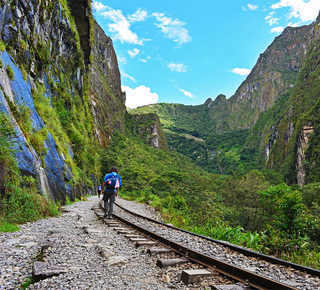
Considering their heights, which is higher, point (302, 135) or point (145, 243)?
point (302, 135)

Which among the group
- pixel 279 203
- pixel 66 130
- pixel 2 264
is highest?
pixel 66 130

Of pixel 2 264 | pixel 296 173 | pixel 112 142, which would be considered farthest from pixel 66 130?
pixel 296 173

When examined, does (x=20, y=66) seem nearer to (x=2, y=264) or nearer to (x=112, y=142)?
(x=2, y=264)

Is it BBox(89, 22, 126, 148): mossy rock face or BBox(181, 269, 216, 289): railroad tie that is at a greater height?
BBox(89, 22, 126, 148): mossy rock face

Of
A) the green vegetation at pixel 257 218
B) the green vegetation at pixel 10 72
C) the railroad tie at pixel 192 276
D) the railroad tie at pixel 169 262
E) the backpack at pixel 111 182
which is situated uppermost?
the green vegetation at pixel 10 72

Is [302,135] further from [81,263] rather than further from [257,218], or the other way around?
[81,263]

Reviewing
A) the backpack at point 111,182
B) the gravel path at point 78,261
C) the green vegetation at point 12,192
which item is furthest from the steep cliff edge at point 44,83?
the gravel path at point 78,261

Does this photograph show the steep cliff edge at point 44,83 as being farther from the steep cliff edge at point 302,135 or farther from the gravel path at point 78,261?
the steep cliff edge at point 302,135

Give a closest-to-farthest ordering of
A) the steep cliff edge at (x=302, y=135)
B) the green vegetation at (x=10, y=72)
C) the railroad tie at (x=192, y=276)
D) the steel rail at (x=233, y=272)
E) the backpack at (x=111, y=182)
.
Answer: the steel rail at (x=233, y=272), the railroad tie at (x=192, y=276), the backpack at (x=111, y=182), the green vegetation at (x=10, y=72), the steep cliff edge at (x=302, y=135)

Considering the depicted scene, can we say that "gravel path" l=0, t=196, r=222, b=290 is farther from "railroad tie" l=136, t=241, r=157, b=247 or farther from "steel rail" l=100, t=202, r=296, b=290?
"steel rail" l=100, t=202, r=296, b=290

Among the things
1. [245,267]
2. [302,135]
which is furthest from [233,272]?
[302,135]

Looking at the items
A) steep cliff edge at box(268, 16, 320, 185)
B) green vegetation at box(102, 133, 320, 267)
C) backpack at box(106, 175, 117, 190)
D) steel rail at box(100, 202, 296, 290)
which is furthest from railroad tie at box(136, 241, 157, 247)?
steep cliff edge at box(268, 16, 320, 185)

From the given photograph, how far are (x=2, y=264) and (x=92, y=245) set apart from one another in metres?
1.72

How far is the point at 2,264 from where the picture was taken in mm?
3395
